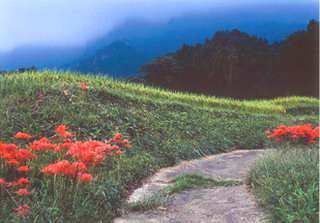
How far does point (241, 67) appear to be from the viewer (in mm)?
28562

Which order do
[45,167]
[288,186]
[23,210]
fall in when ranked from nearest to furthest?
1. [23,210]
2. [45,167]
3. [288,186]

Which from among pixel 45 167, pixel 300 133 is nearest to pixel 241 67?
pixel 300 133

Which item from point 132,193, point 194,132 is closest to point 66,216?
point 132,193

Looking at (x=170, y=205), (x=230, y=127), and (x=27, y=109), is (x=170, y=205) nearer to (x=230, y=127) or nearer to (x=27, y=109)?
(x=27, y=109)

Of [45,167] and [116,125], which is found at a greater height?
[45,167]

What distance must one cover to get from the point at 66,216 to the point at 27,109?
524cm

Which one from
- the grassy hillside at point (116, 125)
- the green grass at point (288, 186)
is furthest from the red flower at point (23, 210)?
the green grass at point (288, 186)

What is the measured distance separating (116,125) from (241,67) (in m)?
18.6

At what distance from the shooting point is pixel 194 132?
12492 millimetres

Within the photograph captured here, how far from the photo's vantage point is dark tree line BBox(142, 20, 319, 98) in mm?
27188

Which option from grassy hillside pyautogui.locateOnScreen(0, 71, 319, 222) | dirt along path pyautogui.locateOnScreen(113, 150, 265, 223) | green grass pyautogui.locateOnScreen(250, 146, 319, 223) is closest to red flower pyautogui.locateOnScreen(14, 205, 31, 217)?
grassy hillside pyautogui.locateOnScreen(0, 71, 319, 222)

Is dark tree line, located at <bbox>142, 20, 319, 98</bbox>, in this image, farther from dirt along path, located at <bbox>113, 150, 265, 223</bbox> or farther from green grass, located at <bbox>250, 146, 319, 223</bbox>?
green grass, located at <bbox>250, 146, 319, 223</bbox>

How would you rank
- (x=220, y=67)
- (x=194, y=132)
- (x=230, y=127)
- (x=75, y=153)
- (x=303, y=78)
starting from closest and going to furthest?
(x=75, y=153) < (x=194, y=132) < (x=230, y=127) < (x=220, y=67) < (x=303, y=78)

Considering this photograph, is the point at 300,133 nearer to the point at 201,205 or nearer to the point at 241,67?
the point at 201,205
